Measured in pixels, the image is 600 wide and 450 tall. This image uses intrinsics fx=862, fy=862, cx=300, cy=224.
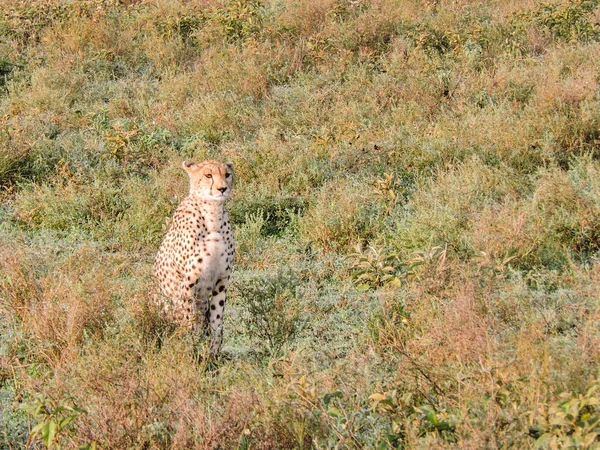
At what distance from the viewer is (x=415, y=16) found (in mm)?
9734

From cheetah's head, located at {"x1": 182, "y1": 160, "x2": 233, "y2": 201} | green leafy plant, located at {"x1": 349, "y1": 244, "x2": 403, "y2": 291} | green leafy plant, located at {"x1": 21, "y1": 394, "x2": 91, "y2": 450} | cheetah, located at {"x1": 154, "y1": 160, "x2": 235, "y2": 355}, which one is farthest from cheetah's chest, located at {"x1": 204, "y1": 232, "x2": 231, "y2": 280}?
green leafy plant, located at {"x1": 21, "y1": 394, "x2": 91, "y2": 450}

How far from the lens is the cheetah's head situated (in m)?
4.62

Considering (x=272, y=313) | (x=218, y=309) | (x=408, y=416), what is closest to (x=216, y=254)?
(x=218, y=309)

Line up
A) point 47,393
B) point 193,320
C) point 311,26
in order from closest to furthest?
point 47,393 < point 193,320 < point 311,26

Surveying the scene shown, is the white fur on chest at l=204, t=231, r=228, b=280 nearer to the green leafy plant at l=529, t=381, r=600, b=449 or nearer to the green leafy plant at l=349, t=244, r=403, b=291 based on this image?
the green leafy plant at l=349, t=244, r=403, b=291

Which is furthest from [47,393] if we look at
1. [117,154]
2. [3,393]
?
[117,154]

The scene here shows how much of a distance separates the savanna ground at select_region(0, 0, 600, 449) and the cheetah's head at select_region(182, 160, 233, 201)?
62cm

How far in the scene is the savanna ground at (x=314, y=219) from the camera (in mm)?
3377

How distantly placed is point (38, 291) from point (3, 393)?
3.05 feet

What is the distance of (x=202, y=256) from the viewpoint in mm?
4543

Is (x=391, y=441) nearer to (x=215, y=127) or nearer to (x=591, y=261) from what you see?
(x=591, y=261)

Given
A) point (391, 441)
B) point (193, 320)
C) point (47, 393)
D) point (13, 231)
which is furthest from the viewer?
point (13, 231)

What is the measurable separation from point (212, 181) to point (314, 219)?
164 centimetres

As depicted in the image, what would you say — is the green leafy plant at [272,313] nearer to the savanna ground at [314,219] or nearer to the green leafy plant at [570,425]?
the savanna ground at [314,219]
